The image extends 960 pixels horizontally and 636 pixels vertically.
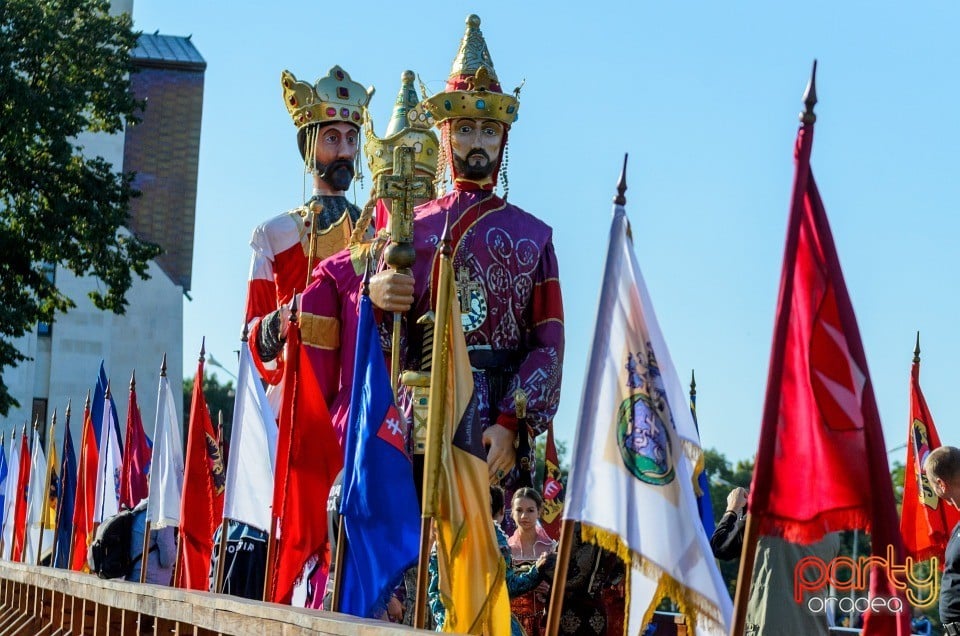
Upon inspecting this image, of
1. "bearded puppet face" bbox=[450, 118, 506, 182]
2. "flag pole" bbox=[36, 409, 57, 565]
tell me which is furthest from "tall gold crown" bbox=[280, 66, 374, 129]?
"flag pole" bbox=[36, 409, 57, 565]

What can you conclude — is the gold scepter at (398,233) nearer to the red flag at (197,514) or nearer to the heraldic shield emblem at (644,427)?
the heraldic shield emblem at (644,427)

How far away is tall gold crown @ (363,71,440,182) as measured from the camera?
12641 millimetres

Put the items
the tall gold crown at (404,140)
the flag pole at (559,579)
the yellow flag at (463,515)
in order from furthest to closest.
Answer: the tall gold crown at (404,140)
the yellow flag at (463,515)
the flag pole at (559,579)

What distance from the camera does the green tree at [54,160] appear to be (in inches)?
1054

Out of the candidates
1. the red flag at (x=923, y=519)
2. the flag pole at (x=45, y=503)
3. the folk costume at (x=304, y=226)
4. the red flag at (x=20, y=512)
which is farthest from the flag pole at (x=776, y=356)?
the red flag at (x=20, y=512)

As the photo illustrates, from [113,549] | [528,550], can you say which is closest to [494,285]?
[528,550]

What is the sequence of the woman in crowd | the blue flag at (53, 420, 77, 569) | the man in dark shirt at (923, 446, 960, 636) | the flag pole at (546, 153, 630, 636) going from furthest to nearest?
1. the blue flag at (53, 420, 77, 569)
2. the woman in crowd
3. the man in dark shirt at (923, 446, 960, 636)
4. the flag pole at (546, 153, 630, 636)

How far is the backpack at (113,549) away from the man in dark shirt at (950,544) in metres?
6.72

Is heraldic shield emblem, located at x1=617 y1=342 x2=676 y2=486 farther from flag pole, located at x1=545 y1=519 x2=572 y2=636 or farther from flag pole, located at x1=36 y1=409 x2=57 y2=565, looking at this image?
flag pole, located at x1=36 y1=409 x2=57 y2=565

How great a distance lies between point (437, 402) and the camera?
349 inches

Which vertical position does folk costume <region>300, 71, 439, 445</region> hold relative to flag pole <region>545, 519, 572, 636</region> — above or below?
above

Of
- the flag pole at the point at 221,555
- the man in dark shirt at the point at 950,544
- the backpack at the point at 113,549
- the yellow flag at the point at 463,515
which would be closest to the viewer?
the man in dark shirt at the point at 950,544

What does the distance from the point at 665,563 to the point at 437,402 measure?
75.8 inches

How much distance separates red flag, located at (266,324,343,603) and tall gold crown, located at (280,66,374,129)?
2389 millimetres
